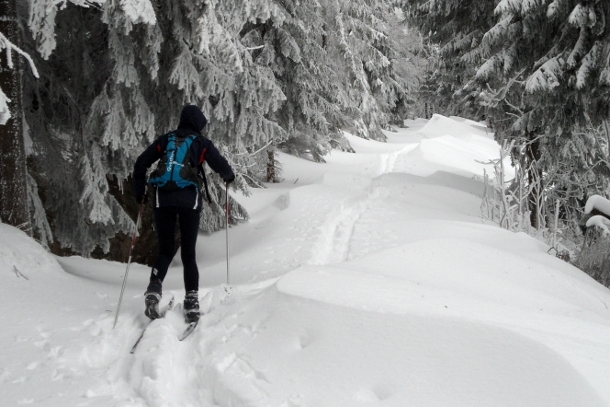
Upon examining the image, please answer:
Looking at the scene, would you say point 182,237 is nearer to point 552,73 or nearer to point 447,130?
point 552,73

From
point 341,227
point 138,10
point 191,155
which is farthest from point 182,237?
point 341,227

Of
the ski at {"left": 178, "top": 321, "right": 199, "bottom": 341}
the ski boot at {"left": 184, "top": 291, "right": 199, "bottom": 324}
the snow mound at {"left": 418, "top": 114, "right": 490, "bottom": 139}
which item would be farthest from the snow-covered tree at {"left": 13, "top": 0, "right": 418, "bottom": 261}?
the snow mound at {"left": 418, "top": 114, "right": 490, "bottom": 139}

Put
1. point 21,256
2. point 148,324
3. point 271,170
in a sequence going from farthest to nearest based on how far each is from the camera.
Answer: point 271,170
point 21,256
point 148,324

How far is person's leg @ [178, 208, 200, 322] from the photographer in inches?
173

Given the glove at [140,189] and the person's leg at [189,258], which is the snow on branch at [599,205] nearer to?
the person's leg at [189,258]

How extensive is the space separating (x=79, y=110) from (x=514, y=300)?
564 cm

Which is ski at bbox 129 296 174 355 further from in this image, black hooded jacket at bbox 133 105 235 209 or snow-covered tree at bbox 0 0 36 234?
snow-covered tree at bbox 0 0 36 234

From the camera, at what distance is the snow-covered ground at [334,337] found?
9.78ft

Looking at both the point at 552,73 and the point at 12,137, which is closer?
the point at 12,137

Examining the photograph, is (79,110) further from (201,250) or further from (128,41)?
(201,250)

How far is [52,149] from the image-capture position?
257 inches

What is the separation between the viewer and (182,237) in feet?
14.8

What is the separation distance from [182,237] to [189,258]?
199mm

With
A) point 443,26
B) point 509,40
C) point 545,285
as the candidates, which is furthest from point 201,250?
point 443,26
